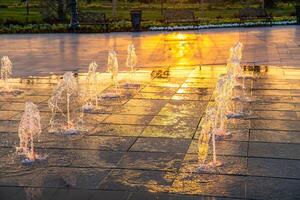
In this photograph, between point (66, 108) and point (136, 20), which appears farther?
point (136, 20)

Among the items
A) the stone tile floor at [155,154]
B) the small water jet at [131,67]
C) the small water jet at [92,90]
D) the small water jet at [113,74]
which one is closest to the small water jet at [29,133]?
the stone tile floor at [155,154]

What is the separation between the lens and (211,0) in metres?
36.6

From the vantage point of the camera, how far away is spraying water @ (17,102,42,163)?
693 centimetres

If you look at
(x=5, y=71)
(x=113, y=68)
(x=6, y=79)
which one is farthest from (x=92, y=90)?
(x=5, y=71)

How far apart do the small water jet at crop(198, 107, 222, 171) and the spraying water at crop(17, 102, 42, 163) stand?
6.30 ft

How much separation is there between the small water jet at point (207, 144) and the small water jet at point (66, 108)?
5.88 feet

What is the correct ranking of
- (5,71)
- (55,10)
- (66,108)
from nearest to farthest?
(66,108), (5,71), (55,10)

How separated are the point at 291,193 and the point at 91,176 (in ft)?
6.76

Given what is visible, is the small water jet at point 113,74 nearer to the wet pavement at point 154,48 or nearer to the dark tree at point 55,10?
the wet pavement at point 154,48

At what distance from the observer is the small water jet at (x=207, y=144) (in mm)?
6449

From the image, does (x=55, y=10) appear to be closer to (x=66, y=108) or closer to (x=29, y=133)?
(x=66, y=108)

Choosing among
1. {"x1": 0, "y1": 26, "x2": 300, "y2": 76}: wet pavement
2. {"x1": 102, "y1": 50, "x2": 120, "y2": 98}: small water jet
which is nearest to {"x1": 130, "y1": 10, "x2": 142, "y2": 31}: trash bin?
{"x1": 0, "y1": 26, "x2": 300, "y2": 76}: wet pavement

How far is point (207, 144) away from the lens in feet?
23.7

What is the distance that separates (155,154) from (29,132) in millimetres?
1718
